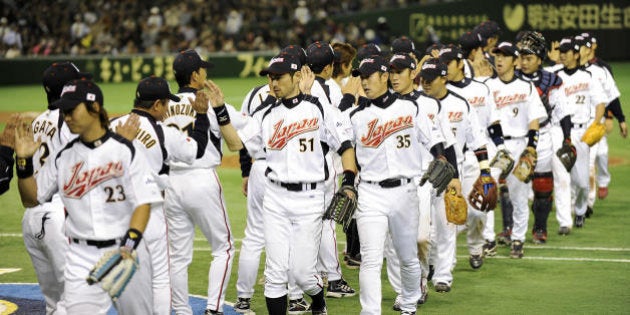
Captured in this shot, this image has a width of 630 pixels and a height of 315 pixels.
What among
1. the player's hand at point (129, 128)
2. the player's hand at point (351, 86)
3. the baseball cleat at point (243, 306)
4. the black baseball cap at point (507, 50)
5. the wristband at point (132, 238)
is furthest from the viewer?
the black baseball cap at point (507, 50)

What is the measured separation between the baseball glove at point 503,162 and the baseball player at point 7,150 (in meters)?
4.98

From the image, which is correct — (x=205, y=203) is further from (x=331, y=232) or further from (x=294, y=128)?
(x=331, y=232)

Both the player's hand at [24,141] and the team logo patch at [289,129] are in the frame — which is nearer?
the player's hand at [24,141]

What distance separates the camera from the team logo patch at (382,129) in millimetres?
8266

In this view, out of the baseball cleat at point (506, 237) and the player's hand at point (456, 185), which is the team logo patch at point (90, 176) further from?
the baseball cleat at point (506, 237)

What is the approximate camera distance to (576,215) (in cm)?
1305

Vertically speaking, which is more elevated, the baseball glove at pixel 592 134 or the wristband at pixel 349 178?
the wristband at pixel 349 178

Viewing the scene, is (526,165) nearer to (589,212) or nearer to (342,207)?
(589,212)

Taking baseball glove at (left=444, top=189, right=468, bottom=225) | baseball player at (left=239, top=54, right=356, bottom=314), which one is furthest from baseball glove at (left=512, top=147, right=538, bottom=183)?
baseball player at (left=239, top=54, right=356, bottom=314)

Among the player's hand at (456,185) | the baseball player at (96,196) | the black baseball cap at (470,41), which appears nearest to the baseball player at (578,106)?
the black baseball cap at (470,41)

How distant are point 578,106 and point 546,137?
1.37 metres

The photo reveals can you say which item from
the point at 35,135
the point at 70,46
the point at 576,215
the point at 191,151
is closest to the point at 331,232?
the point at 191,151

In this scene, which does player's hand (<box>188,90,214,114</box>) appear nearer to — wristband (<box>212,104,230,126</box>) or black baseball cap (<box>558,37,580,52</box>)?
wristband (<box>212,104,230,126</box>)

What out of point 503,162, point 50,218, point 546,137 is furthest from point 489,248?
point 50,218
